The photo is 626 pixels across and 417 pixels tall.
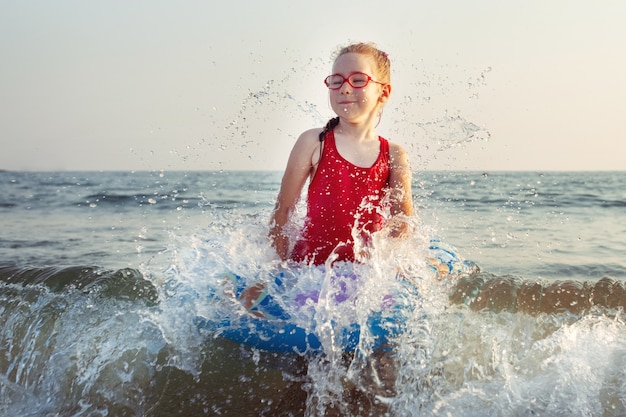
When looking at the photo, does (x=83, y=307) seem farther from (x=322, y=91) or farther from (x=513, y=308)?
(x=513, y=308)

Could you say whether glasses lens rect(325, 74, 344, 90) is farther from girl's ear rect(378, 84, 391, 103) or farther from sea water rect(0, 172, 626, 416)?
sea water rect(0, 172, 626, 416)

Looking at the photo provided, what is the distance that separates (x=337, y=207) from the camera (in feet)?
11.5

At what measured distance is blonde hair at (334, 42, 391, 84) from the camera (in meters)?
3.50

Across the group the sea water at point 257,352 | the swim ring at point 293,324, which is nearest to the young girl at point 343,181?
the sea water at point 257,352

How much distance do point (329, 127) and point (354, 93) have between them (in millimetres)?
247

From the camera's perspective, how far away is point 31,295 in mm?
4238

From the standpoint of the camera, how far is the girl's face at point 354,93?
11.2ft

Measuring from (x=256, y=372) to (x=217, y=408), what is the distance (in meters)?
0.28

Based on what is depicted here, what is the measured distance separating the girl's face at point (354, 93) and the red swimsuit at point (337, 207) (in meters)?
0.17

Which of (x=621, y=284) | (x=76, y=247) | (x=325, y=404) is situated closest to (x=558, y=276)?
(x=621, y=284)

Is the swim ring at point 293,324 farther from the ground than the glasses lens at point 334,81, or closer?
closer

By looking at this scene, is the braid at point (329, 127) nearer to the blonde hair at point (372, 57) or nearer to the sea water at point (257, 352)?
the blonde hair at point (372, 57)

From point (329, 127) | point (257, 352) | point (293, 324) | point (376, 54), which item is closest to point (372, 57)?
point (376, 54)

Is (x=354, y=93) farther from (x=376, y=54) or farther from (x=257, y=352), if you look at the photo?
(x=257, y=352)
